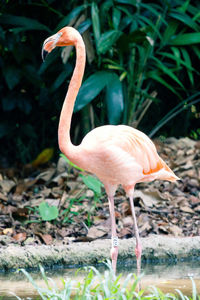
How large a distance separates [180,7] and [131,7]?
0.53 meters

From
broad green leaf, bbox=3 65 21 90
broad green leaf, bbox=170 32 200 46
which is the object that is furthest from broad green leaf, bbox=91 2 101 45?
broad green leaf, bbox=3 65 21 90

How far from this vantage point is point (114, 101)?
16.9 feet

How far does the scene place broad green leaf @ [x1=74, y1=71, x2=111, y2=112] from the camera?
5.22 m

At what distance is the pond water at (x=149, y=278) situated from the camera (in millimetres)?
2958

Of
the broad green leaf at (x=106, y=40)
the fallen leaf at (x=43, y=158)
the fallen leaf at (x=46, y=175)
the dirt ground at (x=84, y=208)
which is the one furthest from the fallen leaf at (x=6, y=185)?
the broad green leaf at (x=106, y=40)

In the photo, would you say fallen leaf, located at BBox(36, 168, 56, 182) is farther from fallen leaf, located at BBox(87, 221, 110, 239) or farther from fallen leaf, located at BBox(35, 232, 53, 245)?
fallen leaf, located at BBox(35, 232, 53, 245)

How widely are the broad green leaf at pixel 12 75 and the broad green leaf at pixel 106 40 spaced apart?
1145 millimetres

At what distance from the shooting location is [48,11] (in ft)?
20.4

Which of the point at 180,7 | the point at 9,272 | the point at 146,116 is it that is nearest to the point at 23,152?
the point at 146,116

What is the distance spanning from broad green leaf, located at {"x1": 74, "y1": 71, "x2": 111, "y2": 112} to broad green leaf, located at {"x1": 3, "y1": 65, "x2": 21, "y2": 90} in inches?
35.0

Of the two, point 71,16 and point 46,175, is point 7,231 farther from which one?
point 71,16

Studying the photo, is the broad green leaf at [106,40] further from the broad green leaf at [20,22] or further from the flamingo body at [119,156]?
the flamingo body at [119,156]

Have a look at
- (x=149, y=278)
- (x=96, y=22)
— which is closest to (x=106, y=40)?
(x=96, y=22)

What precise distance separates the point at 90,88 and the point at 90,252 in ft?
7.19
